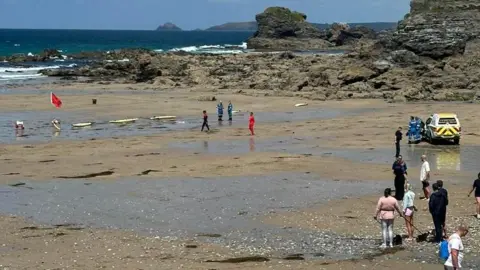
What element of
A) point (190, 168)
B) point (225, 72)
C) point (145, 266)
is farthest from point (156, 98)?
point (145, 266)

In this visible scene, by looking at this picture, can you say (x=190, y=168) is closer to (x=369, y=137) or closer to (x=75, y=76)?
(x=369, y=137)

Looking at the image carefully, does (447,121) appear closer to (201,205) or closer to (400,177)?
(400,177)

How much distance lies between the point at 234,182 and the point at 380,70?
39820mm

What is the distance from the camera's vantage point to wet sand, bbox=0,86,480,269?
53.4 ft

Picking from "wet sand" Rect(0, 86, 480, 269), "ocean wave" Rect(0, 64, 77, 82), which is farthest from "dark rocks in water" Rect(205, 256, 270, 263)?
"ocean wave" Rect(0, 64, 77, 82)

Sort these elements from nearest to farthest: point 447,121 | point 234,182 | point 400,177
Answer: point 400,177 < point 234,182 < point 447,121

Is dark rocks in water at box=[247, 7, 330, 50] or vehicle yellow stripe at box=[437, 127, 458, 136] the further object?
dark rocks in water at box=[247, 7, 330, 50]

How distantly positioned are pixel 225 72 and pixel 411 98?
2782 centimetres

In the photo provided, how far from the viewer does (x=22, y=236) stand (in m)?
17.9

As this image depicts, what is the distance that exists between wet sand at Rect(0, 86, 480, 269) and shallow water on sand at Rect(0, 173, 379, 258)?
0.05 metres

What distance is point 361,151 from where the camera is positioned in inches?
1232

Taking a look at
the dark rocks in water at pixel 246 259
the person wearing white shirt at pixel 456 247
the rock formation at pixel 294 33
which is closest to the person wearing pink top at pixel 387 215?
the dark rocks in water at pixel 246 259

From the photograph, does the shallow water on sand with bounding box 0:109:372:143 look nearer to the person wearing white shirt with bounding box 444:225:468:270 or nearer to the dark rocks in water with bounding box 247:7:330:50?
the person wearing white shirt with bounding box 444:225:468:270

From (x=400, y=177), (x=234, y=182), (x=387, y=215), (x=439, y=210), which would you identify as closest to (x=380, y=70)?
(x=234, y=182)
